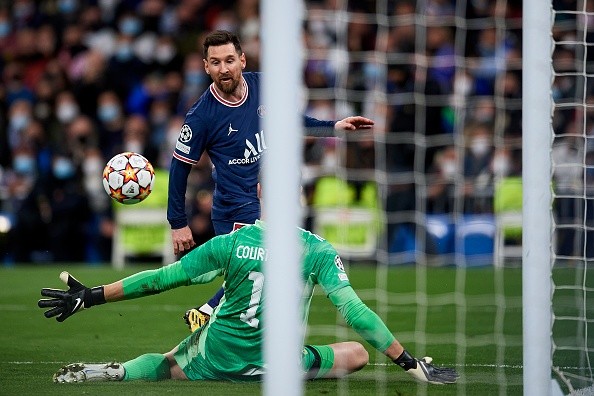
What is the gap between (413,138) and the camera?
46.2 feet

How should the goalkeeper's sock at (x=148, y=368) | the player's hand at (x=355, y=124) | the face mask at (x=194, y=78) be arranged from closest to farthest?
the goalkeeper's sock at (x=148, y=368), the player's hand at (x=355, y=124), the face mask at (x=194, y=78)

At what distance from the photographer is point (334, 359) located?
6336 millimetres

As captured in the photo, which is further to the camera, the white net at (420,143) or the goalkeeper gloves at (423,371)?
the white net at (420,143)

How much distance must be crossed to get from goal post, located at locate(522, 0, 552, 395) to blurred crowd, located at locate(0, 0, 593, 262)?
7475mm

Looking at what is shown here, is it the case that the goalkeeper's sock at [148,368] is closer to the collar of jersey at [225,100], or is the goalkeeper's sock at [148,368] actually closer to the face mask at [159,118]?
the collar of jersey at [225,100]

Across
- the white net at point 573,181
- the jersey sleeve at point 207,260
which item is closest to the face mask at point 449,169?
the white net at point 573,181

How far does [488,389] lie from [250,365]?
135cm

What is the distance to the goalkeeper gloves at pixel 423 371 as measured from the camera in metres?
6.01

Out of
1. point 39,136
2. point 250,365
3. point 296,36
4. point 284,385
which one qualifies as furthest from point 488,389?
point 39,136

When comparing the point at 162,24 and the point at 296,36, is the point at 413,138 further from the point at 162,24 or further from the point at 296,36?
the point at 296,36

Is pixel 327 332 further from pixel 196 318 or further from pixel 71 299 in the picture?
pixel 71 299

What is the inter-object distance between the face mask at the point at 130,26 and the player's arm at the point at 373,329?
42.6 feet

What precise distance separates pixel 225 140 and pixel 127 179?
722 millimetres

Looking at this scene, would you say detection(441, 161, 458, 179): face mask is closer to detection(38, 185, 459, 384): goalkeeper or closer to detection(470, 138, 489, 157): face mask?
detection(470, 138, 489, 157): face mask
